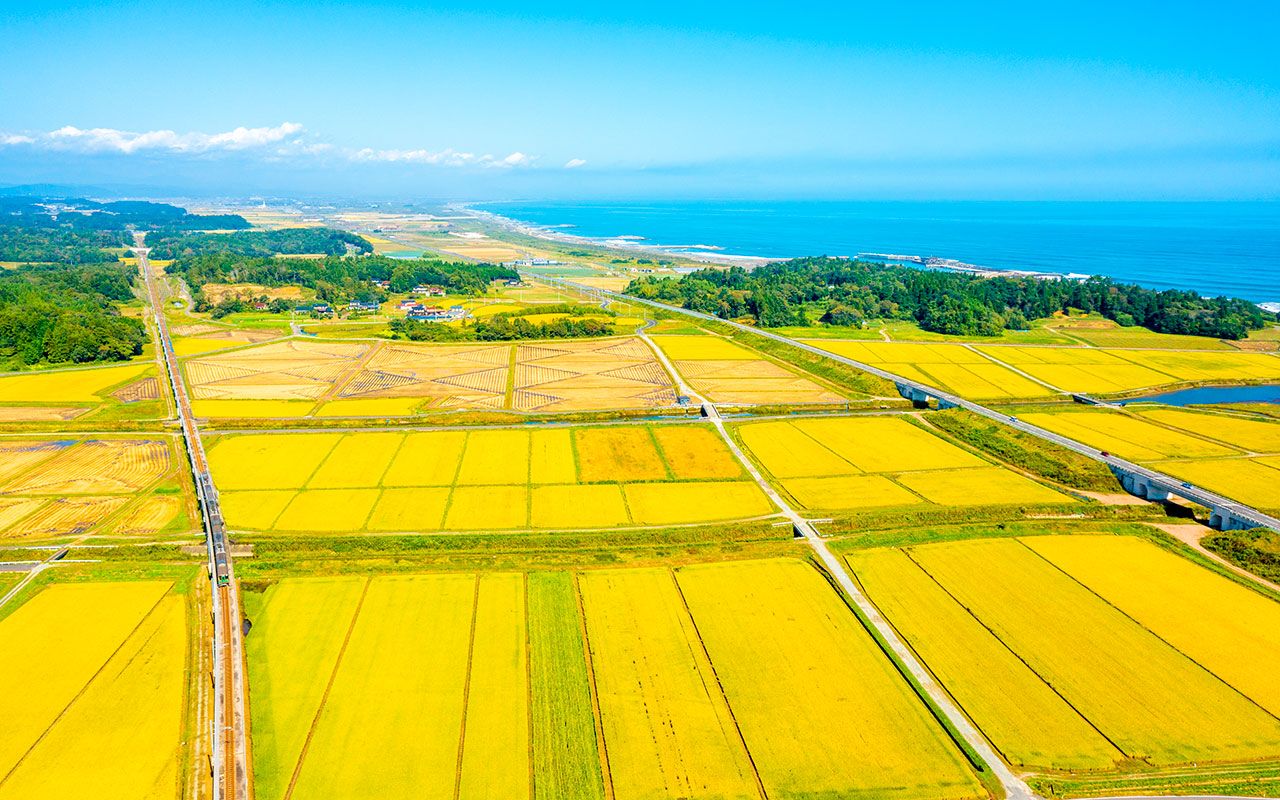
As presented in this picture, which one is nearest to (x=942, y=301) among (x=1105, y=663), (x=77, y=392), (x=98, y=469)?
(x=1105, y=663)

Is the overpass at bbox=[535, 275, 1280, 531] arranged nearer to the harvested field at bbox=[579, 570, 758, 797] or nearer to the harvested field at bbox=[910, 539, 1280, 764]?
the harvested field at bbox=[910, 539, 1280, 764]

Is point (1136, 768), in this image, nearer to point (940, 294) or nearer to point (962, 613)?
point (962, 613)

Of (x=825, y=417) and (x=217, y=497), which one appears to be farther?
(x=825, y=417)

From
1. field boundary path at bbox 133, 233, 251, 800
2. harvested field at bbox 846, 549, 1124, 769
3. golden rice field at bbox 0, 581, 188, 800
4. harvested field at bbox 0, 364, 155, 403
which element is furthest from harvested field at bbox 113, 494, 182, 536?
harvested field at bbox 846, 549, 1124, 769

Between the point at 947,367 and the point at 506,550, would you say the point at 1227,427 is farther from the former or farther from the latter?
the point at 506,550

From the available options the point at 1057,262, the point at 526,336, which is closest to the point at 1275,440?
the point at 526,336

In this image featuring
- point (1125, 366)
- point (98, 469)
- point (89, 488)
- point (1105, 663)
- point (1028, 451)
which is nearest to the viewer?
point (1105, 663)
